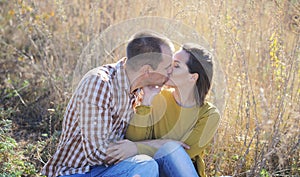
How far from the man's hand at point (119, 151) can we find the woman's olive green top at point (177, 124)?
0.41 feet

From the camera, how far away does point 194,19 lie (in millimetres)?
3613

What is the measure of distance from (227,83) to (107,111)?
1.33 meters

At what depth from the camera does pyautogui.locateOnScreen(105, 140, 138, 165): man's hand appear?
8.03ft

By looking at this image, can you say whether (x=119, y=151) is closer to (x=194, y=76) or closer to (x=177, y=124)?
(x=177, y=124)

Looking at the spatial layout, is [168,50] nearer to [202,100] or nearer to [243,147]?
[202,100]

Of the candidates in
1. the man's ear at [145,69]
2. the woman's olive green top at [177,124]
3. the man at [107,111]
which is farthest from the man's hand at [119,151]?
the man's ear at [145,69]

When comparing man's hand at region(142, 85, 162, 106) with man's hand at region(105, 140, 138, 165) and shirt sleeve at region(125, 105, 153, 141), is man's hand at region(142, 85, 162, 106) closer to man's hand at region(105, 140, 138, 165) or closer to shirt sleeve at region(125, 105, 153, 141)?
shirt sleeve at region(125, 105, 153, 141)

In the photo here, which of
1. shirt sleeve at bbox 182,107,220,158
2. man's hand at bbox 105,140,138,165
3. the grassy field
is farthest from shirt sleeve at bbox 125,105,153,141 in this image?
the grassy field

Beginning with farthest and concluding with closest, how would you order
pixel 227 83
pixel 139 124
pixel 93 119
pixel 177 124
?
pixel 227 83, pixel 177 124, pixel 139 124, pixel 93 119

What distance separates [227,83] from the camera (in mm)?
3494

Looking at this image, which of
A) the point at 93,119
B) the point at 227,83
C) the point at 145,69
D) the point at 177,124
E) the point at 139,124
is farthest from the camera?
the point at 227,83

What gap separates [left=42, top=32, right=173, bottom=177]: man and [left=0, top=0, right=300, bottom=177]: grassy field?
1.74 feet

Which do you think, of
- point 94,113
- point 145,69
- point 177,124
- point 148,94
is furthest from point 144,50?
point 177,124

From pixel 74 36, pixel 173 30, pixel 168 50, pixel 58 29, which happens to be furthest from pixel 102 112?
pixel 58 29
